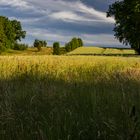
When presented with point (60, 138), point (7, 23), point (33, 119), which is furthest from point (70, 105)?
point (7, 23)

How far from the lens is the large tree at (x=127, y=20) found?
54.8 meters

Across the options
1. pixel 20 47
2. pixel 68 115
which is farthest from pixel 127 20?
pixel 20 47

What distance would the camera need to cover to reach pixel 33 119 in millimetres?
4398

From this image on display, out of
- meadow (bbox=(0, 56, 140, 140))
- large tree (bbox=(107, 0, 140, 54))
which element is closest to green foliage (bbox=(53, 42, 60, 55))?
large tree (bbox=(107, 0, 140, 54))

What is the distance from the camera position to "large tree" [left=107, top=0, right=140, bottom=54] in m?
54.8

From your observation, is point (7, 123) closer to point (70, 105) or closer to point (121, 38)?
point (70, 105)

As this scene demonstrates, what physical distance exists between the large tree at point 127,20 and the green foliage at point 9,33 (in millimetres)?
32922

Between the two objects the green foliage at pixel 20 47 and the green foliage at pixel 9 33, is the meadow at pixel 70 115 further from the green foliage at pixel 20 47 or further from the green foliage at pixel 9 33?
the green foliage at pixel 20 47

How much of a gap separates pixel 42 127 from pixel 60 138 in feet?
1.18

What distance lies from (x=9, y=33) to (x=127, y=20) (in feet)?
151

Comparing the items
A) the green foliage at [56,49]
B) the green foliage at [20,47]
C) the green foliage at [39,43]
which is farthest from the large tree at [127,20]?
the green foliage at [39,43]

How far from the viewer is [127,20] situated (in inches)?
2244

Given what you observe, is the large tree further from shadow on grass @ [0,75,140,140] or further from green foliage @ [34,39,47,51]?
green foliage @ [34,39,47,51]

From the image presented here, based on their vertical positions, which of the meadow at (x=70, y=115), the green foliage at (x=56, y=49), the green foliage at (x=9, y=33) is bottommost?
the green foliage at (x=56, y=49)
